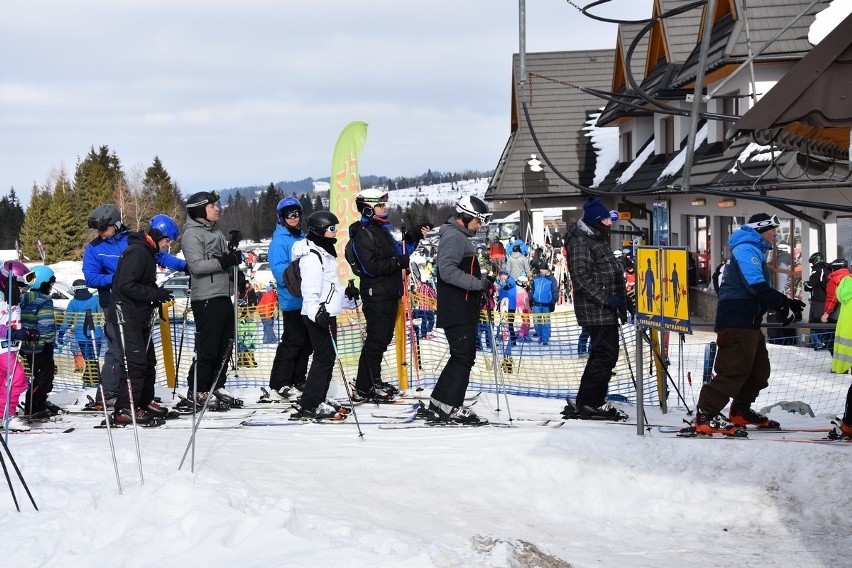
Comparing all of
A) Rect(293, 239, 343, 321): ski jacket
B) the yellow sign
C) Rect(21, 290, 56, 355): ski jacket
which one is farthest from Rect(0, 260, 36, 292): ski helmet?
the yellow sign

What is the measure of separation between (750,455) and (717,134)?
14841 millimetres

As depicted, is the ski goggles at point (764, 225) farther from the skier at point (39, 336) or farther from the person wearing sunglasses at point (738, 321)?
the skier at point (39, 336)

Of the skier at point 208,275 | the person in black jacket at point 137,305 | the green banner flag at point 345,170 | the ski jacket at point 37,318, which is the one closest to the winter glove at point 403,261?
the skier at point 208,275

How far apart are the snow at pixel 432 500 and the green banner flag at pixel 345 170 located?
28.5 feet

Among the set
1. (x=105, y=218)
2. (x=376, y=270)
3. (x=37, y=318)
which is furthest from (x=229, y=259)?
(x=37, y=318)

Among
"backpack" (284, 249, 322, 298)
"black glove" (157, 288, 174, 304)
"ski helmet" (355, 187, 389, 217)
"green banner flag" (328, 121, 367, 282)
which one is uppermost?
"green banner flag" (328, 121, 367, 282)

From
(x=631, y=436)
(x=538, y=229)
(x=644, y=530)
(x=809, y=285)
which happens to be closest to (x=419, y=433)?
(x=631, y=436)

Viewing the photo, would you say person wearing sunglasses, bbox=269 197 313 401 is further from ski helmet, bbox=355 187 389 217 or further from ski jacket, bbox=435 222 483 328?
ski jacket, bbox=435 222 483 328

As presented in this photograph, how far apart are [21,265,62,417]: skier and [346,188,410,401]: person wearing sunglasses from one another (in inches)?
107

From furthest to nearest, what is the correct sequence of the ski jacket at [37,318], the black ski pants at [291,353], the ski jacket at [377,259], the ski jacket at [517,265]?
the ski jacket at [517,265] → the black ski pants at [291,353] → the ski jacket at [377,259] → the ski jacket at [37,318]

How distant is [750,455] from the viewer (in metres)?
6.50

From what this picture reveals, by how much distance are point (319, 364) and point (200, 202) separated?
1.79 metres

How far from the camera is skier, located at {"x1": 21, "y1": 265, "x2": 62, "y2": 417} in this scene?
27.8 ft

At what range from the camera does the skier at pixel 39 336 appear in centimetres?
848
